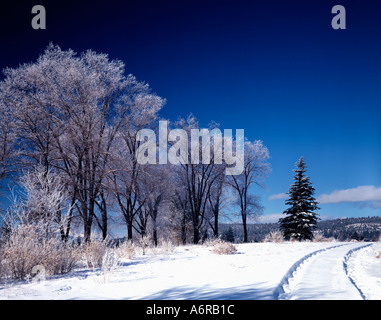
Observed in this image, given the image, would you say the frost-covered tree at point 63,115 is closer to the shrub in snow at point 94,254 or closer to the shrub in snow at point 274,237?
the shrub in snow at point 94,254

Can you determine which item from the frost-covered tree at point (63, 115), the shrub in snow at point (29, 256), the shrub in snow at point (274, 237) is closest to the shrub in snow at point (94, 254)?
the shrub in snow at point (29, 256)

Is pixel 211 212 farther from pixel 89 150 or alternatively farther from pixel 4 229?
pixel 4 229

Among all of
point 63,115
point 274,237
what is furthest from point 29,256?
point 274,237

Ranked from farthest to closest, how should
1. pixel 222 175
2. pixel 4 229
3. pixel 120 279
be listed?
pixel 222 175 < pixel 4 229 < pixel 120 279

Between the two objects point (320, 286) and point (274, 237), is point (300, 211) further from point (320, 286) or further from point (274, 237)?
point (320, 286)

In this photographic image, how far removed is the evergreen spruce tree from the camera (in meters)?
27.4

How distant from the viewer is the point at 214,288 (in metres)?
4.45

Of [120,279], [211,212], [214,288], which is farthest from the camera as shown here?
[211,212]

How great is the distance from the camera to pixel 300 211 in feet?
92.8

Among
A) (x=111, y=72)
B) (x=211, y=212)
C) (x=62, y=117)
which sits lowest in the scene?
(x=211, y=212)

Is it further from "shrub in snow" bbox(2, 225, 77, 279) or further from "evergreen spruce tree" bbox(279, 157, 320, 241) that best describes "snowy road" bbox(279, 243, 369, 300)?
"evergreen spruce tree" bbox(279, 157, 320, 241)

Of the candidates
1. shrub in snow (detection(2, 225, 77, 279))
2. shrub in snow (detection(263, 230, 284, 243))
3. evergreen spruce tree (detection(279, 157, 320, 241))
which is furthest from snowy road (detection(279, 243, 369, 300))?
evergreen spruce tree (detection(279, 157, 320, 241))
